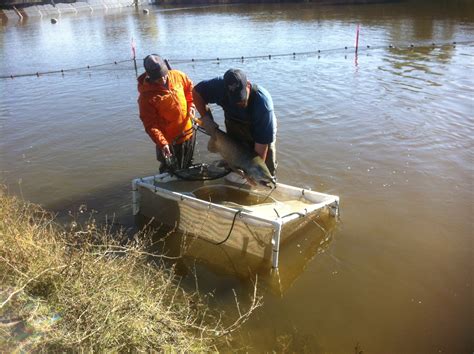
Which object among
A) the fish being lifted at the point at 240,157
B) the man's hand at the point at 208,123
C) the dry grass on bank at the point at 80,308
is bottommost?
the dry grass on bank at the point at 80,308

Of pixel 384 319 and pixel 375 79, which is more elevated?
pixel 375 79

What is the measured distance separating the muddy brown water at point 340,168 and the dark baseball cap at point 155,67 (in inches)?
91.7

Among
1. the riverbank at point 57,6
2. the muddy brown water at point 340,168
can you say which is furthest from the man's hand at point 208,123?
the riverbank at point 57,6

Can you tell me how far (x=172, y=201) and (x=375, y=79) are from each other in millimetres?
10125

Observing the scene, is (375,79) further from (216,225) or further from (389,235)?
(216,225)

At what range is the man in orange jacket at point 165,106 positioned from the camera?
5.19 metres

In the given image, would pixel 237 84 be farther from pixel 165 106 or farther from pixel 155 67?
pixel 165 106

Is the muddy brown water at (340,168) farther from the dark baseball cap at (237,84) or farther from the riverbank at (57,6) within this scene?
the riverbank at (57,6)

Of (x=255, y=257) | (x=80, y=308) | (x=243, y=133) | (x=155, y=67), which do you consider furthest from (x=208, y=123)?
(x=80, y=308)

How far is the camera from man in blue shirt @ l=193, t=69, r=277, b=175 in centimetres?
455

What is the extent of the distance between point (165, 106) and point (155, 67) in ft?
1.94

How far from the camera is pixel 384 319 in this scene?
4.25 meters

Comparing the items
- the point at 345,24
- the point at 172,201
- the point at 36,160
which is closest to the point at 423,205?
the point at 172,201

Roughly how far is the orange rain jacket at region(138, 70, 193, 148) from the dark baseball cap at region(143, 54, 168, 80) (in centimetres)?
21
